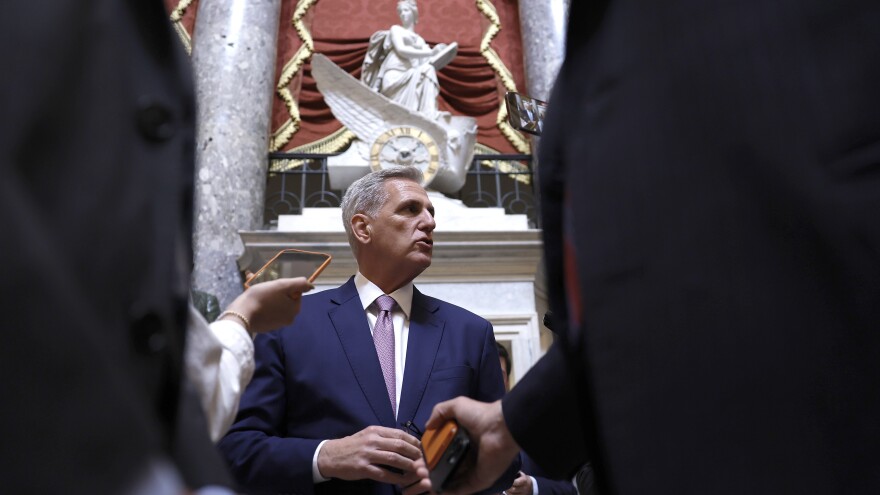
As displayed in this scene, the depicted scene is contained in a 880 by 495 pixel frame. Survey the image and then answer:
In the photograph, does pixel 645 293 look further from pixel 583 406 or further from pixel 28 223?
pixel 28 223

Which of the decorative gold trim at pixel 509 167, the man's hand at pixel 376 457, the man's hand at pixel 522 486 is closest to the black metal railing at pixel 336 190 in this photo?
the decorative gold trim at pixel 509 167

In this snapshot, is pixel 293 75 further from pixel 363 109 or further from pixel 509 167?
pixel 509 167

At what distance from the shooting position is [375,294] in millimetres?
1726

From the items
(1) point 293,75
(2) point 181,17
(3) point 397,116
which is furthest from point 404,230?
(2) point 181,17

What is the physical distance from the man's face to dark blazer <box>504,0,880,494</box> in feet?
3.58

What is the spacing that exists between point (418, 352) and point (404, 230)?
0.35 m

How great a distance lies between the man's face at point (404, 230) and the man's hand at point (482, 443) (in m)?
0.81

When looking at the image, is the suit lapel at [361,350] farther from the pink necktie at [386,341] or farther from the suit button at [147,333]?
the suit button at [147,333]

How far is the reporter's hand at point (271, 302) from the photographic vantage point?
1062 mm

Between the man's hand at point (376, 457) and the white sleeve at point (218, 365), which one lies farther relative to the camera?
the man's hand at point (376, 457)

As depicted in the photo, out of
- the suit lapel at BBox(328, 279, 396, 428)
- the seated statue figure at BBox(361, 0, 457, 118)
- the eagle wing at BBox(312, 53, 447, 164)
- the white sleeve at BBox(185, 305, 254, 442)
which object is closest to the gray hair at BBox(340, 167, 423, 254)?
the suit lapel at BBox(328, 279, 396, 428)

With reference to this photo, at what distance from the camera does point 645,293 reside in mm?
632

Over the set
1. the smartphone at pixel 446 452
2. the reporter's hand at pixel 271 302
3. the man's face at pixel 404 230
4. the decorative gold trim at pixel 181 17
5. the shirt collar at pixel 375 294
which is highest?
the decorative gold trim at pixel 181 17

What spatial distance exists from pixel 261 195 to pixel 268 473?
3830mm
